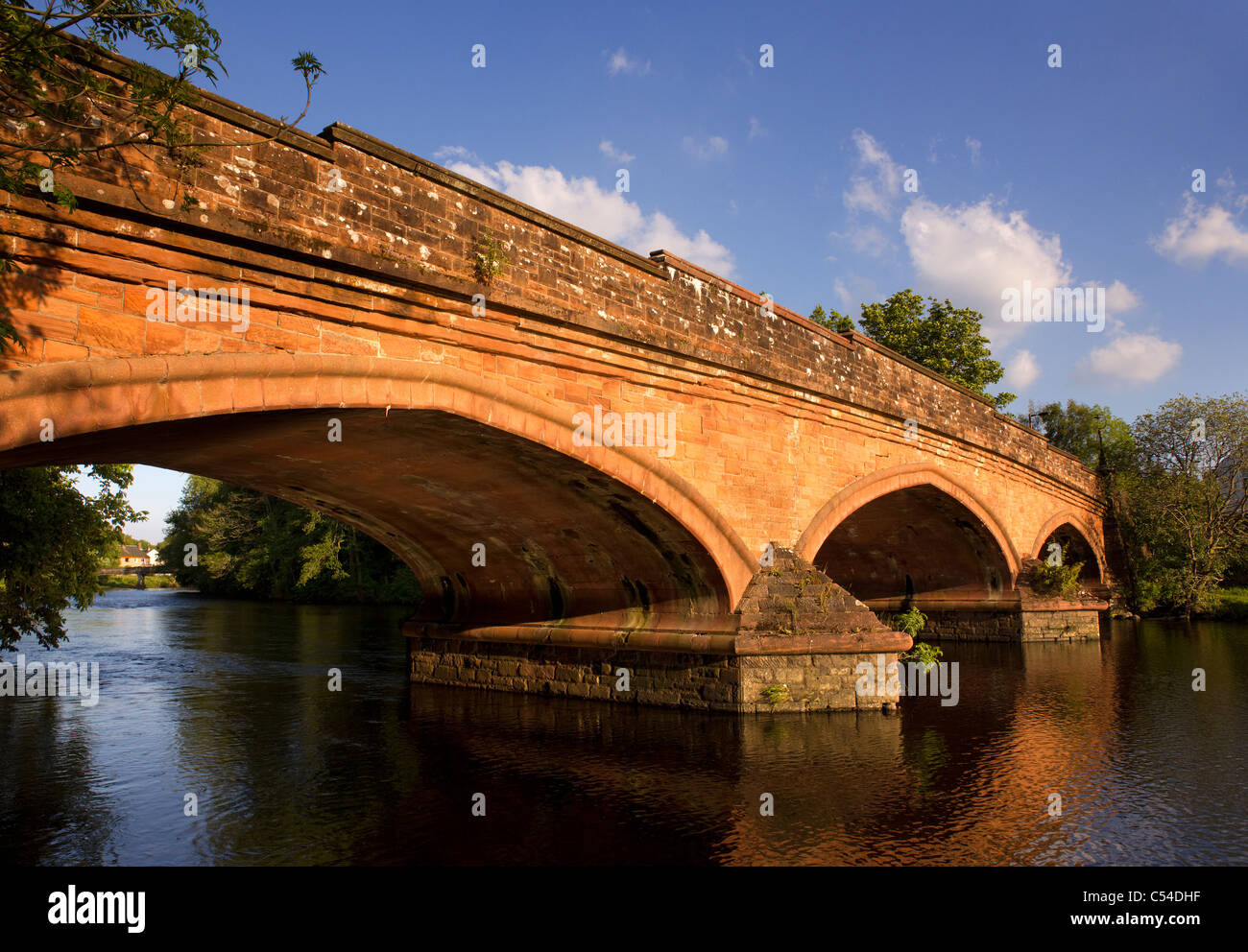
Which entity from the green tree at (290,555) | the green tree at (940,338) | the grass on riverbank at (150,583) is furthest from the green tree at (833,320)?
the grass on riverbank at (150,583)

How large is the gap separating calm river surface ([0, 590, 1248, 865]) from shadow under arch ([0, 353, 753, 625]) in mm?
1893

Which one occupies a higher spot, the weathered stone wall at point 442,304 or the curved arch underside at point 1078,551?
the weathered stone wall at point 442,304

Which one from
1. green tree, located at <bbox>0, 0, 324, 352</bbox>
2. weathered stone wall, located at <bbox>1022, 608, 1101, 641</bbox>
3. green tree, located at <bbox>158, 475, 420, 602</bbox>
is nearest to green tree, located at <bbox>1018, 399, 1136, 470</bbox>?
weathered stone wall, located at <bbox>1022, 608, 1101, 641</bbox>

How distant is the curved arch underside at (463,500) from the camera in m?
7.67

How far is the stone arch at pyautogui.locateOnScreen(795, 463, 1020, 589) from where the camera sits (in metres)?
12.5

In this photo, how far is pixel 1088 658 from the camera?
1803 cm

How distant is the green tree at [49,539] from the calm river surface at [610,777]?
61.0 inches

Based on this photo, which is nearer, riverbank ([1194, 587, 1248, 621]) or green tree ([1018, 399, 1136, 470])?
riverbank ([1194, 587, 1248, 621])

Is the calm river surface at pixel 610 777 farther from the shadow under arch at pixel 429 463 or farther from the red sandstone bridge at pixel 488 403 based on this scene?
the shadow under arch at pixel 429 463

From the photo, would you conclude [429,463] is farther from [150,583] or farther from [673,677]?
[150,583]

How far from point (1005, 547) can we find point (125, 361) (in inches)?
802

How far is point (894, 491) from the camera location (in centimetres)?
1552

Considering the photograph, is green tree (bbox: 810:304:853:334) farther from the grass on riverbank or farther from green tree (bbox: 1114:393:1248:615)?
the grass on riverbank

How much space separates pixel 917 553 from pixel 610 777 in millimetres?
15648
